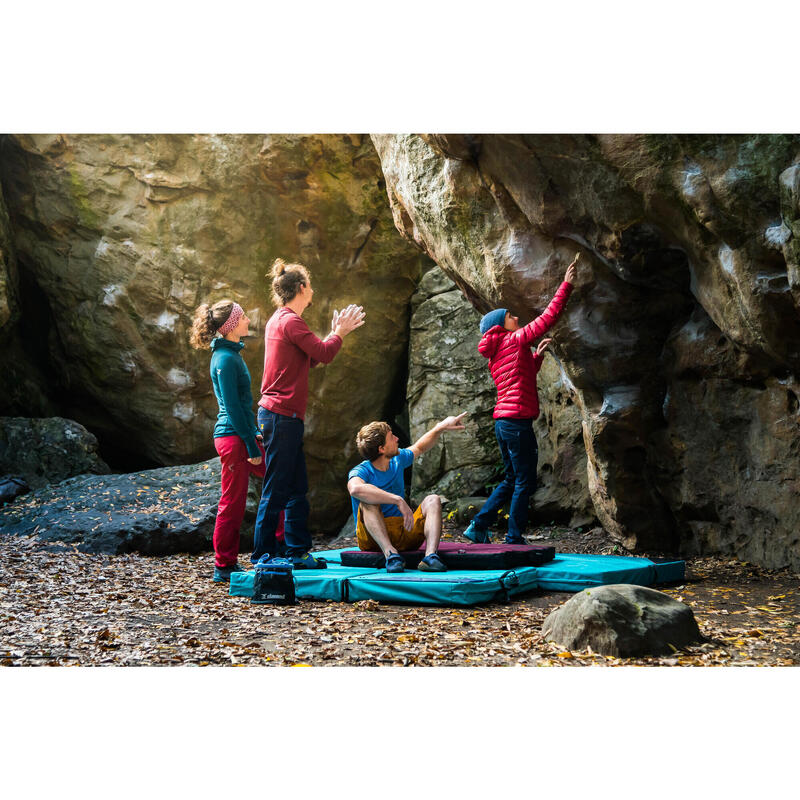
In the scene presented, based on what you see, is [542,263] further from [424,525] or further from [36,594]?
[36,594]

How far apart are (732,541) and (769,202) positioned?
284 centimetres

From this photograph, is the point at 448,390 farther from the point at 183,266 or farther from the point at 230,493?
the point at 230,493

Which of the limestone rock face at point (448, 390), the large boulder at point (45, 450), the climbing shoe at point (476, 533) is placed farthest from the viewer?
the limestone rock face at point (448, 390)

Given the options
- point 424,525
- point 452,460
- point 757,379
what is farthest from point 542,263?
point 452,460

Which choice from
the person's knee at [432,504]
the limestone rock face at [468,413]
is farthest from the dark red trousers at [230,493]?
the limestone rock face at [468,413]

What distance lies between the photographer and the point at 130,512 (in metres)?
7.45

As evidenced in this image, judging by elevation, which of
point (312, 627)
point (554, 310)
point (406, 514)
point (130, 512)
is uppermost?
point (554, 310)

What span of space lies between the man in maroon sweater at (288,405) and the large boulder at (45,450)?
450cm

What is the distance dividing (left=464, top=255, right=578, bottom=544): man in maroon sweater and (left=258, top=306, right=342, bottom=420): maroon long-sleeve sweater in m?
1.54

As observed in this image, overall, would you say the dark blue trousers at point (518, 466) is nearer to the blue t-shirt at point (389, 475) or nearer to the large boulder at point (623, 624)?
the blue t-shirt at point (389, 475)

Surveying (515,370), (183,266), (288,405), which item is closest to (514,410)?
(515,370)

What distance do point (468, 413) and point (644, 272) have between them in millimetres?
3755

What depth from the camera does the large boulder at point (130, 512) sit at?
23.2 feet

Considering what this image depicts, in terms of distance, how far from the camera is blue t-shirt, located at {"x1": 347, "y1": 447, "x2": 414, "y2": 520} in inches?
207
